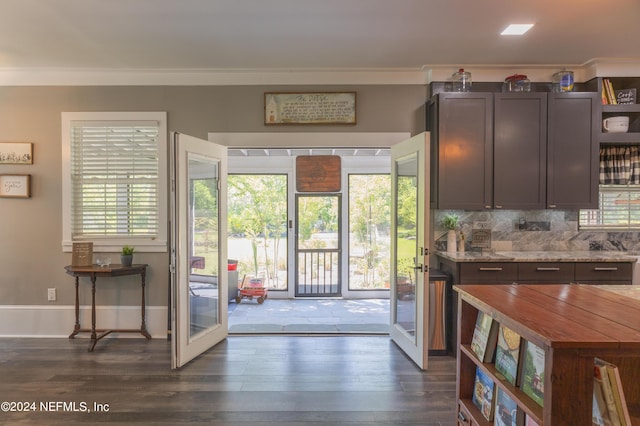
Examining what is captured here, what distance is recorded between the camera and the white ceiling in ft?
7.92

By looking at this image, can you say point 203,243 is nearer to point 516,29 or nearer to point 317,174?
point 317,174

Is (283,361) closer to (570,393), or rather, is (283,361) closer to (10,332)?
(570,393)

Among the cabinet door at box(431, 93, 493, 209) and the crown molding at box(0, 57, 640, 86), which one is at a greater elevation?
the crown molding at box(0, 57, 640, 86)

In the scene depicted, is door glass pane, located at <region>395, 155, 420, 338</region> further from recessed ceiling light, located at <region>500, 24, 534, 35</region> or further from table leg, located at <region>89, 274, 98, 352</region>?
table leg, located at <region>89, 274, 98, 352</region>

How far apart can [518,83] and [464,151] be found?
2.99 feet

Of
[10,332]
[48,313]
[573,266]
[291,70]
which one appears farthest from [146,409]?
[573,266]

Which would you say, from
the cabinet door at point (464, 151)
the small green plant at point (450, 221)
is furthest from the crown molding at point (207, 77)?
the small green plant at point (450, 221)

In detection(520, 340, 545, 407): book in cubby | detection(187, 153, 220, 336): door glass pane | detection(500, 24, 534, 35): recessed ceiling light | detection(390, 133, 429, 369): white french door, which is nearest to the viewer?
detection(520, 340, 545, 407): book in cubby

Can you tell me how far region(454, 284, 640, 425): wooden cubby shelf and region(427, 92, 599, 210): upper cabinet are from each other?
166cm

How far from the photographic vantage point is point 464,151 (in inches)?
128

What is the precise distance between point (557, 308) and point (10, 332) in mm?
4912

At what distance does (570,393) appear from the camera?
99cm

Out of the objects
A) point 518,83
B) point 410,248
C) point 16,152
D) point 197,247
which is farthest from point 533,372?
point 16,152

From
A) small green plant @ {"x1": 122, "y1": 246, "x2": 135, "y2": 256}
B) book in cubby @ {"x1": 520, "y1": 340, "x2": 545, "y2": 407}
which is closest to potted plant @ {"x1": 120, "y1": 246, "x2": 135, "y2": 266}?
small green plant @ {"x1": 122, "y1": 246, "x2": 135, "y2": 256}
